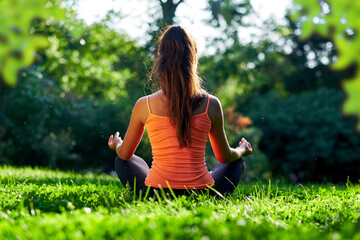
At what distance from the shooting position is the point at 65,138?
12.1m

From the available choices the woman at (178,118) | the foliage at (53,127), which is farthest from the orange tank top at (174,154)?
the foliage at (53,127)

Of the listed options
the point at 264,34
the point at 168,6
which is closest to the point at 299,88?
the point at 264,34

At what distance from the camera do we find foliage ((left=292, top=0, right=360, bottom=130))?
8.66 feet

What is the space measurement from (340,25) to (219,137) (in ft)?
4.12

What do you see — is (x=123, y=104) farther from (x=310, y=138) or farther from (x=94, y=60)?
(x=310, y=138)

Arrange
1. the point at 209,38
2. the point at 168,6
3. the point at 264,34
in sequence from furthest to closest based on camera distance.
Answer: the point at 264,34 → the point at 209,38 → the point at 168,6

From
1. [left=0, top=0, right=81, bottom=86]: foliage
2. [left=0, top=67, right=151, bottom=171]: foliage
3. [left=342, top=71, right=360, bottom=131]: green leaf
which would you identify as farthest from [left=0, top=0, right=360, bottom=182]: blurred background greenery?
[left=342, top=71, right=360, bottom=131]: green leaf

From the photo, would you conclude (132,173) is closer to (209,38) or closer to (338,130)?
(209,38)

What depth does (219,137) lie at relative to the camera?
3.12m

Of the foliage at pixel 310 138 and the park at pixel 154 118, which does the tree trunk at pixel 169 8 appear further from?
the foliage at pixel 310 138

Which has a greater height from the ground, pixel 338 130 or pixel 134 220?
pixel 134 220

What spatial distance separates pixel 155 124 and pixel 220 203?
0.76m

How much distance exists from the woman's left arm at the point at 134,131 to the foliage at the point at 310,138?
13.9 m

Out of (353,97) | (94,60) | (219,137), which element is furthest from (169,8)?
(353,97)
